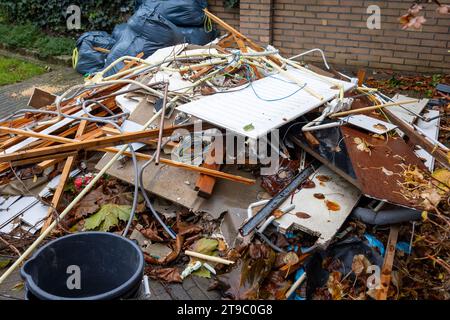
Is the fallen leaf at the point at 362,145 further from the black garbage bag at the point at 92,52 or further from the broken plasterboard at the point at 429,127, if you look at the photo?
the black garbage bag at the point at 92,52

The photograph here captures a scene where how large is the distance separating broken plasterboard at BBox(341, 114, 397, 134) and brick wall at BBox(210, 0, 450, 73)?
2792 millimetres

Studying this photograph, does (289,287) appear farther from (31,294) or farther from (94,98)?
(94,98)

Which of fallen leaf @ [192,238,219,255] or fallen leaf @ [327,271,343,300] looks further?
fallen leaf @ [192,238,219,255]

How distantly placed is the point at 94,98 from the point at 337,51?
4027 mm

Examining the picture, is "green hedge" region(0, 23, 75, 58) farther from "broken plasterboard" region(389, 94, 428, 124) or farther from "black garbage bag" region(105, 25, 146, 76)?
"broken plasterboard" region(389, 94, 428, 124)

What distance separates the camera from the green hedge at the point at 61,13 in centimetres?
837

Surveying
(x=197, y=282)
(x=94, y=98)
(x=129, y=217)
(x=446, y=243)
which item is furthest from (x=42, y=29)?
(x=446, y=243)

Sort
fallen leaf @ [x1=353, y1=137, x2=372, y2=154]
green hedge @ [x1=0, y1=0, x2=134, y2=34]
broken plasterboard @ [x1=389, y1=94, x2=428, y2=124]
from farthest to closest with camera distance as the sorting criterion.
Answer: green hedge @ [x1=0, y1=0, x2=134, y2=34]
broken plasterboard @ [x1=389, y1=94, x2=428, y2=124]
fallen leaf @ [x1=353, y1=137, x2=372, y2=154]

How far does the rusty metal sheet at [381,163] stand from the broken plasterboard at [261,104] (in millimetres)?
495

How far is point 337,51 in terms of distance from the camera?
6.76 meters

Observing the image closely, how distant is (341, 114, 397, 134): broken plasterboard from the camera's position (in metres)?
3.95

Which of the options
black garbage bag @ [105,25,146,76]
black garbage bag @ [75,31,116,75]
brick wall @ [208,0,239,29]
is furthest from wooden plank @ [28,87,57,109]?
brick wall @ [208,0,239,29]

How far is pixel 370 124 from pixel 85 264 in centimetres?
289

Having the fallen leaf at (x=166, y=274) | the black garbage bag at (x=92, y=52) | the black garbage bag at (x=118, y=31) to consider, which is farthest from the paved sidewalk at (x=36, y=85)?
the fallen leaf at (x=166, y=274)
